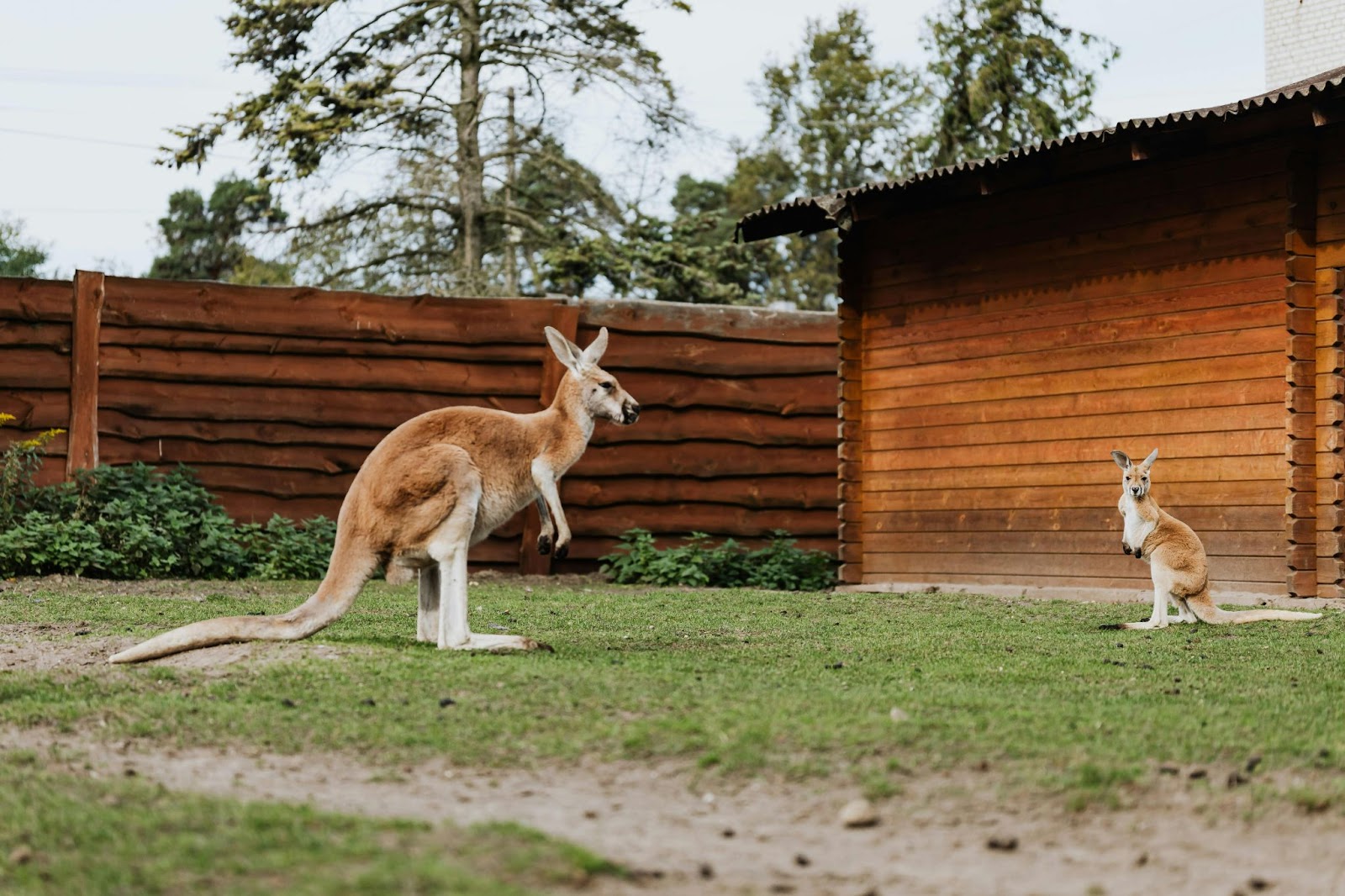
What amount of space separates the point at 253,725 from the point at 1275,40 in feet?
52.8

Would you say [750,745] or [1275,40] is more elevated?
[1275,40]

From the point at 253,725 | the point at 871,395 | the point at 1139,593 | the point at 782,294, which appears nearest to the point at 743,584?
the point at 871,395

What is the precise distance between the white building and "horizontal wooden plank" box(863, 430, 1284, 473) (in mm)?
7424

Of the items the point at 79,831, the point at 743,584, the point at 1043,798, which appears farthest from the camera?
the point at 743,584

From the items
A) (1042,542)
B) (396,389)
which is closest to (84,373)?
(396,389)

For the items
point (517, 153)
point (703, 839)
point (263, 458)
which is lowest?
point (703, 839)

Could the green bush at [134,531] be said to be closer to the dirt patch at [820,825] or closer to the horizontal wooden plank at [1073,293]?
the horizontal wooden plank at [1073,293]

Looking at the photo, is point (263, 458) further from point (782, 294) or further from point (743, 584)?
point (782, 294)

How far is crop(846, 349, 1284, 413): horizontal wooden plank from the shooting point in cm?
1045

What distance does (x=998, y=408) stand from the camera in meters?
12.3

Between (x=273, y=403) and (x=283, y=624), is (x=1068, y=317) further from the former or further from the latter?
(x=283, y=624)

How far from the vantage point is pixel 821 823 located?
12.5 feet

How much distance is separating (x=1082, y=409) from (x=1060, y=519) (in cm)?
90

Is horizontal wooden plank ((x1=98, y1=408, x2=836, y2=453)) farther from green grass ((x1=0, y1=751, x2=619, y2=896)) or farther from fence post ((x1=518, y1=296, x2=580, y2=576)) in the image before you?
green grass ((x1=0, y1=751, x2=619, y2=896))
